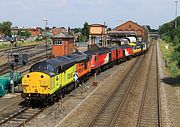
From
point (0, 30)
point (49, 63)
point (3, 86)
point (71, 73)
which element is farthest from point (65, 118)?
point (0, 30)

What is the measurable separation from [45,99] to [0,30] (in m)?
115

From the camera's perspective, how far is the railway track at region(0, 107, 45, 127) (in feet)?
61.9

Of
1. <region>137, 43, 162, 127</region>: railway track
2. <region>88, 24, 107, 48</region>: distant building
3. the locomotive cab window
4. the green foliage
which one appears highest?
the green foliage

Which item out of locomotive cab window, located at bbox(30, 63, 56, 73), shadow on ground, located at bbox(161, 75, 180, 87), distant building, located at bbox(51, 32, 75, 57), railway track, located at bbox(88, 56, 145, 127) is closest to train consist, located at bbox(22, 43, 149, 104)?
locomotive cab window, located at bbox(30, 63, 56, 73)

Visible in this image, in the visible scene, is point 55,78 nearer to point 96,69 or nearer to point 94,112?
point 94,112

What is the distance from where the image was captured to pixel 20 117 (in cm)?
2031

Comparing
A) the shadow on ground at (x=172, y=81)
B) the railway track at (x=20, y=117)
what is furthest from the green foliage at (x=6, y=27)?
the railway track at (x=20, y=117)

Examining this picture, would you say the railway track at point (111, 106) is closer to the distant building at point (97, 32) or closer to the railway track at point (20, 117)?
the railway track at point (20, 117)

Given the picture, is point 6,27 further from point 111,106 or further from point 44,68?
point 111,106

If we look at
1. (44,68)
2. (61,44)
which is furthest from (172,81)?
(61,44)

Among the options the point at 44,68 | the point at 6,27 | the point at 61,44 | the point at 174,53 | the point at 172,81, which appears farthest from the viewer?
the point at 6,27

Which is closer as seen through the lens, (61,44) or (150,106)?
(150,106)

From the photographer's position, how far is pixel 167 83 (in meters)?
34.6

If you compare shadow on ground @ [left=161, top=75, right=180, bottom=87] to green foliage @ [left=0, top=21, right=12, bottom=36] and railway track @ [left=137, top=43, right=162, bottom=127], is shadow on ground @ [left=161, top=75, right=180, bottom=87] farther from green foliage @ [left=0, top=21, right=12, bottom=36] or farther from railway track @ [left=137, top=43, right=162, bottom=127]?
green foliage @ [left=0, top=21, right=12, bottom=36]
